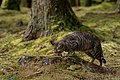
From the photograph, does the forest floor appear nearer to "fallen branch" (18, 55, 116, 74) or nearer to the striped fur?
"fallen branch" (18, 55, 116, 74)

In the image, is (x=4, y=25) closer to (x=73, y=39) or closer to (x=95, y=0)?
(x=73, y=39)

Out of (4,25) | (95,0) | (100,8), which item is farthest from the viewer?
(95,0)

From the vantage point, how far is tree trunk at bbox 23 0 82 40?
553 inches

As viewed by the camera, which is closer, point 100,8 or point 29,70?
point 29,70

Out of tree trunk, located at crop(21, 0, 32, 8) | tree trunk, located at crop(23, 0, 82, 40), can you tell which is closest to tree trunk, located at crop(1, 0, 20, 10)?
tree trunk, located at crop(21, 0, 32, 8)

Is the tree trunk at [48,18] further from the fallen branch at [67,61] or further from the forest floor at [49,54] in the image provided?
the fallen branch at [67,61]

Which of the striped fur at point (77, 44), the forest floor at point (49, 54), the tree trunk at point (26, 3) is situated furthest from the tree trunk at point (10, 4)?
the striped fur at point (77, 44)

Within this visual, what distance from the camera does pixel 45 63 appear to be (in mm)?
9922

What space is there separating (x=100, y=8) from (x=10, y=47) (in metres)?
16.5

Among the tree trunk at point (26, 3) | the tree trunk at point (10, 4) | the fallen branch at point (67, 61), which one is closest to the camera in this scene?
the fallen branch at point (67, 61)

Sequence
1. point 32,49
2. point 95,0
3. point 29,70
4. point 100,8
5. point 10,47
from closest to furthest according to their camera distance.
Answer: point 29,70 < point 32,49 < point 10,47 < point 100,8 < point 95,0

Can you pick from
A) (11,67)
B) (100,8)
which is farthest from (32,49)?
(100,8)

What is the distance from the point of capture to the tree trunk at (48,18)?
14041mm

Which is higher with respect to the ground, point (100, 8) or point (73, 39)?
point (73, 39)
